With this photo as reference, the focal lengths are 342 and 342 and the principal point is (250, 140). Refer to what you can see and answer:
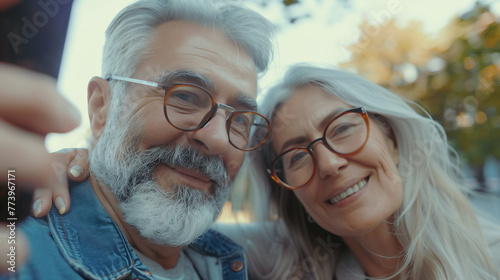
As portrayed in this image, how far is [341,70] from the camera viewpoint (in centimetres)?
213

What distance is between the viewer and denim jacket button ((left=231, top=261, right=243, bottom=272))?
1899 millimetres

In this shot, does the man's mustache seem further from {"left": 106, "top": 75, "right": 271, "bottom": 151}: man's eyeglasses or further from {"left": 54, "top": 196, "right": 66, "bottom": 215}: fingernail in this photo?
{"left": 54, "top": 196, "right": 66, "bottom": 215}: fingernail

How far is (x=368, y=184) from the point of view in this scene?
181cm

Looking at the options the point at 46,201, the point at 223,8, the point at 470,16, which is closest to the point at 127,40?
the point at 223,8

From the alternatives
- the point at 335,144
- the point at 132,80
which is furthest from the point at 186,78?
the point at 335,144

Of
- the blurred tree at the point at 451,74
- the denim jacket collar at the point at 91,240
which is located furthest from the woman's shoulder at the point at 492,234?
the blurred tree at the point at 451,74

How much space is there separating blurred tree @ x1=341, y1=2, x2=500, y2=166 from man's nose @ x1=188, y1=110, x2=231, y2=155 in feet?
10.7

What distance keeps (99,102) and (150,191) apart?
1.52ft

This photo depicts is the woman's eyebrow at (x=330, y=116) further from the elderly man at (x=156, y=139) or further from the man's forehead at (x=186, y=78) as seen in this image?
the man's forehead at (x=186, y=78)

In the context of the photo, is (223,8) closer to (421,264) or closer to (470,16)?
(421,264)

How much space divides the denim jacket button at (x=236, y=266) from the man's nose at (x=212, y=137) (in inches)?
28.4

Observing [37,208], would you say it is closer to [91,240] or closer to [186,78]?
[91,240]

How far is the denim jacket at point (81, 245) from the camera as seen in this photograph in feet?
3.60

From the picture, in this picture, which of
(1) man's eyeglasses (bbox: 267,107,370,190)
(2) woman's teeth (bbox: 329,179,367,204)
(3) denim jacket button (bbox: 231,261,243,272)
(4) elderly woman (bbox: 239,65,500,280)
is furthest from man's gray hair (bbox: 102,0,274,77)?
(3) denim jacket button (bbox: 231,261,243,272)
